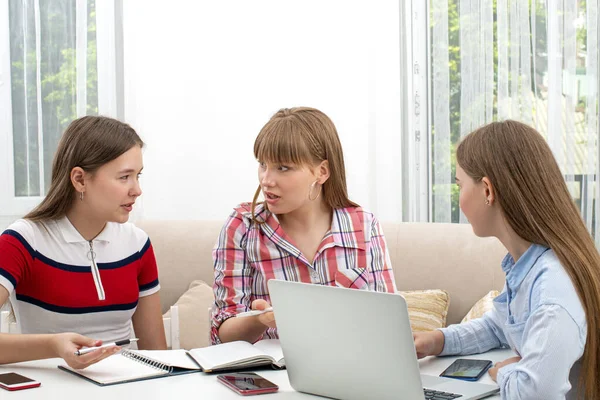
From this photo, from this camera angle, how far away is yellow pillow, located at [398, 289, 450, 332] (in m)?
2.39

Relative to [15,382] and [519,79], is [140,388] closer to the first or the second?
[15,382]

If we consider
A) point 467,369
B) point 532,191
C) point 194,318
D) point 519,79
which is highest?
point 519,79

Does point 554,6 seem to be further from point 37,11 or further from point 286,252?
point 37,11

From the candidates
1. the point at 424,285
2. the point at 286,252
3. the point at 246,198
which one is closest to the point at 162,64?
the point at 246,198

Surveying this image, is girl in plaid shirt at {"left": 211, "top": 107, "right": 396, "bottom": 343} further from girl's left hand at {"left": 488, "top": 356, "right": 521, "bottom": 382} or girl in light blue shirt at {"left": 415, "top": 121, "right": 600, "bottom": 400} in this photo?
girl's left hand at {"left": 488, "top": 356, "right": 521, "bottom": 382}

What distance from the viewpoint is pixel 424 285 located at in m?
2.57

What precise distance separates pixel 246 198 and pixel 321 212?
1647 mm

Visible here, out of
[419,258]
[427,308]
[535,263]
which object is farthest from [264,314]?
[419,258]

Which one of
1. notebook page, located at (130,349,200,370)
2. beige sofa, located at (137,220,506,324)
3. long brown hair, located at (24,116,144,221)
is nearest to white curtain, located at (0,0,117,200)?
beige sofa, located at (137,220,506,324)

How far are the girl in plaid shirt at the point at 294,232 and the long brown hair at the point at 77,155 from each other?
1.11 ft

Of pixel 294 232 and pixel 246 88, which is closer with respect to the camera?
pixel 294 232

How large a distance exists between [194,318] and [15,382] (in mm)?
1252

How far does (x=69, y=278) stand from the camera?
5.73ft

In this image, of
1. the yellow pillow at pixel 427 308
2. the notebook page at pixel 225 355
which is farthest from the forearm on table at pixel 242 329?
the yellow pillow at pixel 427 308
